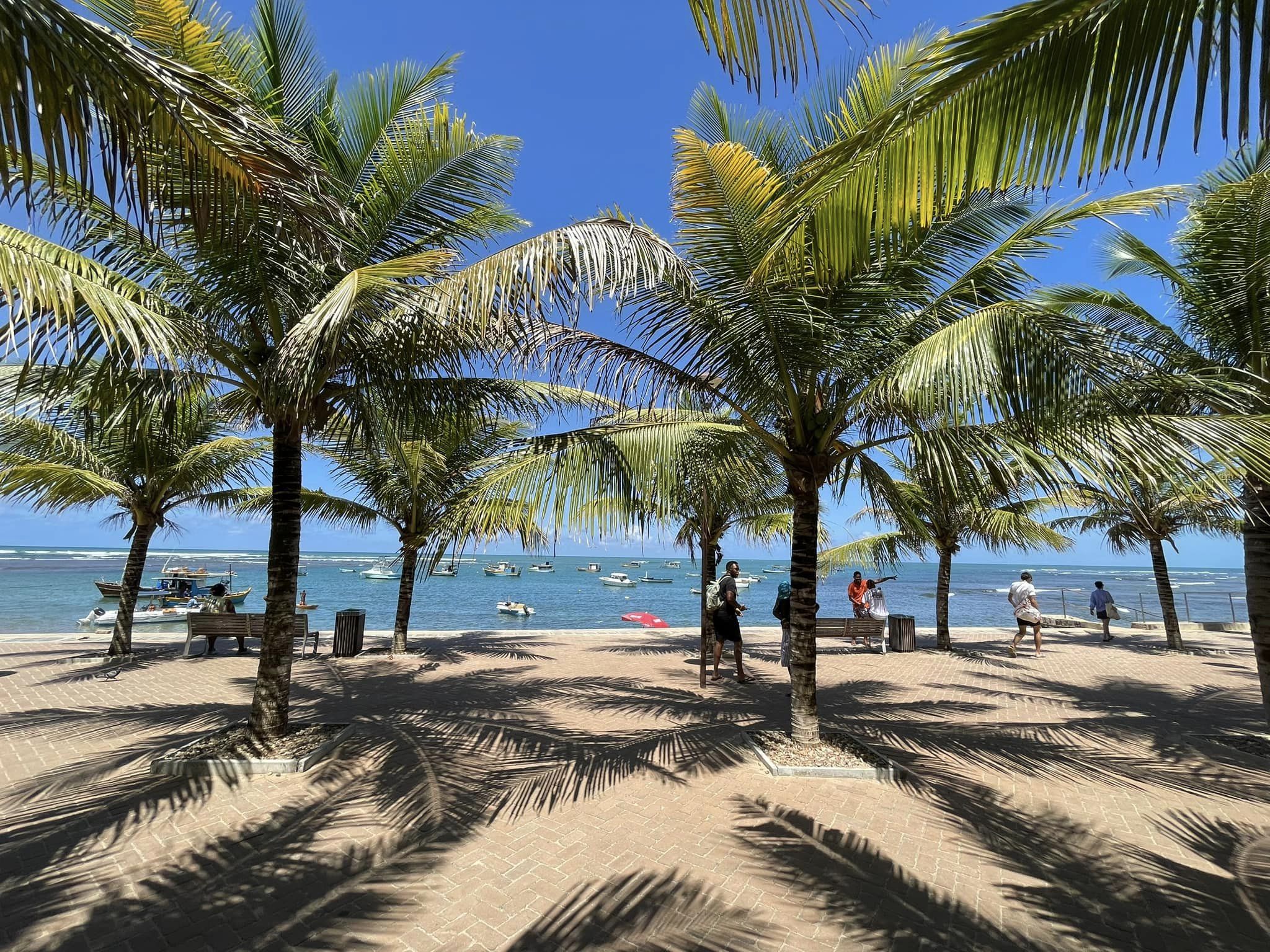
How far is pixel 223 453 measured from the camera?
11.2 m

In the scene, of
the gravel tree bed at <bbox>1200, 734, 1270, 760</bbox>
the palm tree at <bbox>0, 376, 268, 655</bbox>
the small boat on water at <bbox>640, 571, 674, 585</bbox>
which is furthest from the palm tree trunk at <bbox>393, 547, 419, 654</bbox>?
the small boat on water at <bbox>640, 571, 674, 585</bbox>

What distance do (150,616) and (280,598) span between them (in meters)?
18.9

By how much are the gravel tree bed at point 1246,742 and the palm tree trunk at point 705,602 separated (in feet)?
19.7

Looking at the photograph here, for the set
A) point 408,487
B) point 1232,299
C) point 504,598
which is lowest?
point 504,598

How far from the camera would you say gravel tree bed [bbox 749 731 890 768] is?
566 centimetres

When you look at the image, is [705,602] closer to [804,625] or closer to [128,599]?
[804,625]

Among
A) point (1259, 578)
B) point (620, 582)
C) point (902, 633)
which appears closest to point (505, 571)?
point (620, 582)

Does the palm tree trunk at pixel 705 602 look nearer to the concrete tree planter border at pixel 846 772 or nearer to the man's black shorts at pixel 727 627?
the man's black shorts at pixel 727 627

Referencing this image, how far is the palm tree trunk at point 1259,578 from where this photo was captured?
6.27 meters

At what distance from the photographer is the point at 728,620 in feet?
31.1

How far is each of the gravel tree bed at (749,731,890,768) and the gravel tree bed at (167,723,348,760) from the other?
450 cm

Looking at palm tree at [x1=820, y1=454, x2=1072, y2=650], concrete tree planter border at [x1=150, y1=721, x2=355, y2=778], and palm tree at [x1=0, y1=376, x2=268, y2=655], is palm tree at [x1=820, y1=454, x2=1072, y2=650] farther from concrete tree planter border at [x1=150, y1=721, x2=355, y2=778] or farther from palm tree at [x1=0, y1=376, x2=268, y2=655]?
palm tree at [x1=0, y1=376, x2=268, y2=655]

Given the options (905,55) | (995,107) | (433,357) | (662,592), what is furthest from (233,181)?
(662,592)

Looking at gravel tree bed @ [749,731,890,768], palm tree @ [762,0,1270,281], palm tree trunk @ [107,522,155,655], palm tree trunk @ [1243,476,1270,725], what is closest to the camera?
palm tree @ [762,0,1270,281]
